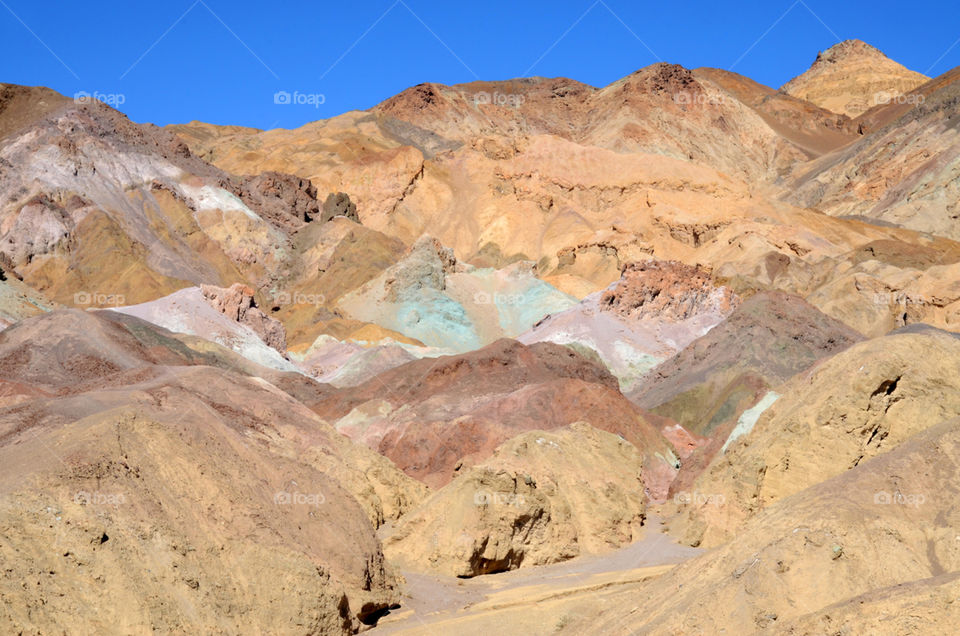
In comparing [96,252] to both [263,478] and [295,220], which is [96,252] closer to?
[295,220]

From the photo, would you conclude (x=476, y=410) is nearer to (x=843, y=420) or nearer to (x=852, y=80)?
(x=843, y=420)

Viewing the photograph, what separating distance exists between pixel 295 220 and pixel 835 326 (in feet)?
161

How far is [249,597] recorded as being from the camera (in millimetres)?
13758

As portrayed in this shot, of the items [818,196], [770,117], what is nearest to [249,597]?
[818,196]
